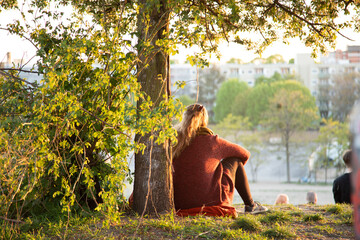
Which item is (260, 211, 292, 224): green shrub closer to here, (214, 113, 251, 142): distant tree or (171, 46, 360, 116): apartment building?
(214, 113, 251, 142): distant tree

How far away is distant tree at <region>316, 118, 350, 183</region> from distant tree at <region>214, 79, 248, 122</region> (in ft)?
40.9

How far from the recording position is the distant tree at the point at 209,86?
151 ft

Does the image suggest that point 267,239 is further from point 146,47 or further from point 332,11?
point 332,11

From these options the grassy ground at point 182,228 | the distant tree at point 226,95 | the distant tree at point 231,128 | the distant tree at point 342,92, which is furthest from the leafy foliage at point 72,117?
the distant tree at point 226,95

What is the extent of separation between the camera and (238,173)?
14.0 ft

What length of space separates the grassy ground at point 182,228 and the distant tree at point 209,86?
1646 inches

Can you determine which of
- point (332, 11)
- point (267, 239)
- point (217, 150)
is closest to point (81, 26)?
point (217, 150)

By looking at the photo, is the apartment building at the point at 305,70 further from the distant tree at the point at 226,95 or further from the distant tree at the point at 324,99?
the distant tree at the point at 226,95

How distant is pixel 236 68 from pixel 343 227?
50889mm

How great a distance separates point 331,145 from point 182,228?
101ft

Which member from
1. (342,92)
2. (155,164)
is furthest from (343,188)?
(342,92)

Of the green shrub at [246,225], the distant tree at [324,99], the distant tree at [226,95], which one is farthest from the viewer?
the distant tree at [226,95]

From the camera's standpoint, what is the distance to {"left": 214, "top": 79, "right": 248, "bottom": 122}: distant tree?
142 feet

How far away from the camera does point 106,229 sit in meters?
3.22
